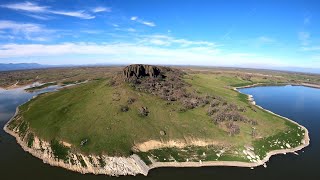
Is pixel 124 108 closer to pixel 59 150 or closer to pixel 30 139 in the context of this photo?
pixel 59 150

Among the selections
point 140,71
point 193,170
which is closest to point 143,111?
point 193,170

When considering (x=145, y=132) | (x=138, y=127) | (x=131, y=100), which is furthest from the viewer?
(x=131, y=100)

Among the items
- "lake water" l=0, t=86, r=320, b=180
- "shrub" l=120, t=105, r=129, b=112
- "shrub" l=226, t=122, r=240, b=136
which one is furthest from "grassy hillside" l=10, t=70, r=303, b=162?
"lake water" l=0, t=86, r=320, b=180

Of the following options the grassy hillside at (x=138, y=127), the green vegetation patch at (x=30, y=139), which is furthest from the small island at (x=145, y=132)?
the green vegetation patch at (x=30, y=139)

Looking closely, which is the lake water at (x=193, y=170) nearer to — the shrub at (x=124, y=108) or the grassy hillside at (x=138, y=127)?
the grassy hillside at (x=138, y=127)

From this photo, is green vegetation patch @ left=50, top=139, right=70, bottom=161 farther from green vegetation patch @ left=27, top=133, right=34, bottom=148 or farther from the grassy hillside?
green vegetation patch @ left=27, top=133, right=34, bottom=148

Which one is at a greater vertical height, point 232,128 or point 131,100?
point 131,100

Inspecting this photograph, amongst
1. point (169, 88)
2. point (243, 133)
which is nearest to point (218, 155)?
point (243, 133)

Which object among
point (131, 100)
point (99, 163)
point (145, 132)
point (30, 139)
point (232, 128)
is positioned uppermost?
point (131, 100)
